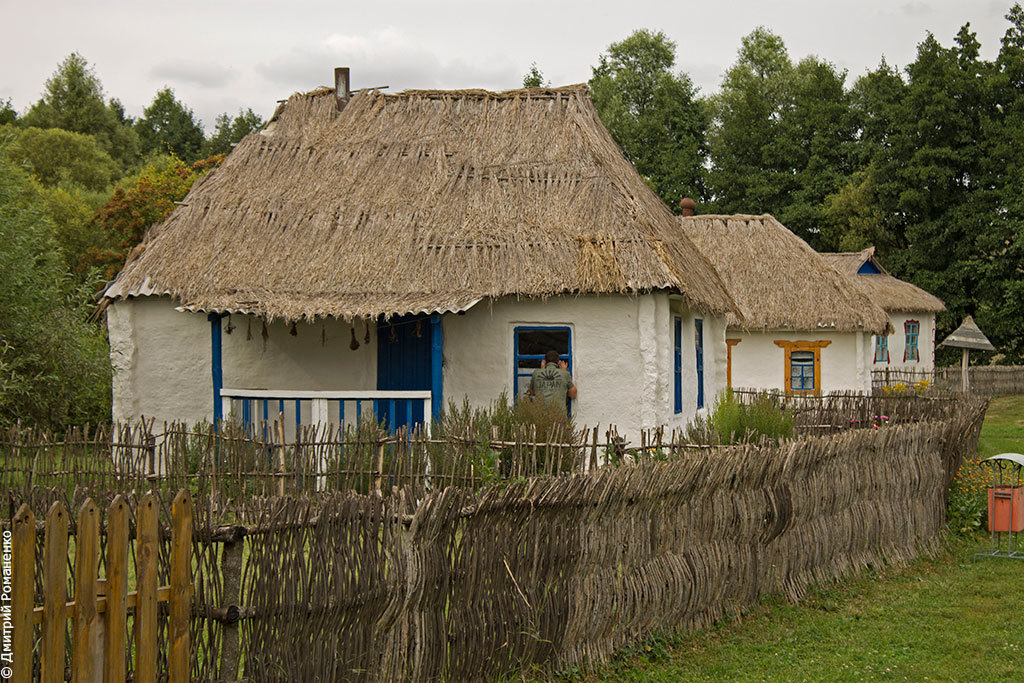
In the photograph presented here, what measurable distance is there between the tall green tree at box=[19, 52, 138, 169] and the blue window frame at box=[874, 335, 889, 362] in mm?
35427

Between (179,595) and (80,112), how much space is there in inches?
2026

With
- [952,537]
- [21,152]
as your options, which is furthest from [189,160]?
[952,537]

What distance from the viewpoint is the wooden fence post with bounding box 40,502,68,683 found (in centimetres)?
378

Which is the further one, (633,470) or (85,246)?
(85,246)

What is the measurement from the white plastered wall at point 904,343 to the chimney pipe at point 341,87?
2201 centimetres

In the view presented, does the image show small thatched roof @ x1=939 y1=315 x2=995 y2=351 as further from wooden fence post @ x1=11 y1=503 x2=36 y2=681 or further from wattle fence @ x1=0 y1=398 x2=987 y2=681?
wooden fence post @ x1=11 y1=503 x2=36 y2=681

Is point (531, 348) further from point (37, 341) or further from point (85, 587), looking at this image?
point (85, 587)

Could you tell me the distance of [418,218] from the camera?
14.7 meters

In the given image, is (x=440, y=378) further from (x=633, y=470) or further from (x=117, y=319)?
(x=633, y=470)

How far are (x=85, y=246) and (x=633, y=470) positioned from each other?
93.2 ft

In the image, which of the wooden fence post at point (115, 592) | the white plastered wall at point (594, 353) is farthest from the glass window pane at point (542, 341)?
the wooden fence post at point (115, 592)

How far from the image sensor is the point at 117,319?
47.3 feet

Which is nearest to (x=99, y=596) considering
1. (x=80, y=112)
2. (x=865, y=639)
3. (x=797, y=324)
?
(x=865, y=639)

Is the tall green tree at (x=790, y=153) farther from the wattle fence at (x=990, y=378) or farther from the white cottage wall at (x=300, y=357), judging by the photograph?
the white cottage wall at (x=300, y=357)
